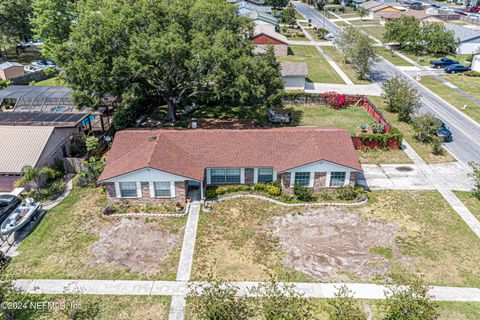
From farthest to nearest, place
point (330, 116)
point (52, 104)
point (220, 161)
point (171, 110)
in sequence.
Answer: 1. point (330, 116)
2. point (171, 110)
3. point (52, 104)
4. point (220, 161)

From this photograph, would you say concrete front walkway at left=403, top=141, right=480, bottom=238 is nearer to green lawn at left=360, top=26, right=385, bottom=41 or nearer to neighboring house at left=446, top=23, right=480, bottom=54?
neighboring house at left=446, top=23, right=480, bottom=54

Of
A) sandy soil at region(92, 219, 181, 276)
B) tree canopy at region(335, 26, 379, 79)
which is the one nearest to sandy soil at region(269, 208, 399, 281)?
sandy soil at region(92, 219, 181, 276)

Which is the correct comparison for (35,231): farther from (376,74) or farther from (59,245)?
(376,74)

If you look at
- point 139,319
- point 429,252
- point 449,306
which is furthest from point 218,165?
point 449,306

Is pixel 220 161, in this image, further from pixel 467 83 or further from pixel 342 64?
pixel 467 83

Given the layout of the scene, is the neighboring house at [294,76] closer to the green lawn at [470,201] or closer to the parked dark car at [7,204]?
the green lawn at [470,201]

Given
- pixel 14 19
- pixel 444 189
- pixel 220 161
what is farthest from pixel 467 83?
pixel 14 19
